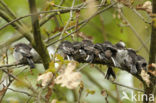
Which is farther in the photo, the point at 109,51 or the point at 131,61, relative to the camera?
the point at 109,51

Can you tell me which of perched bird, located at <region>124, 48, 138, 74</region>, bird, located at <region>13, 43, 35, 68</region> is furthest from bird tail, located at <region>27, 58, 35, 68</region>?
perched bird, located at <region>124, 48, 138, 74</region>

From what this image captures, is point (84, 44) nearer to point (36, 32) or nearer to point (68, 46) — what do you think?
point (68, 46)

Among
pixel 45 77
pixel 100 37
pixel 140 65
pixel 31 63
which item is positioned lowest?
pixel 100 37

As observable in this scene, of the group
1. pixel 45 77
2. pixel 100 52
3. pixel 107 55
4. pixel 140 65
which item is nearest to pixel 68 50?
pixel 100 52

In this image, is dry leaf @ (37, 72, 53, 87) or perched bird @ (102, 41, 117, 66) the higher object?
dry leaf @ (37, 72, 53, 87)

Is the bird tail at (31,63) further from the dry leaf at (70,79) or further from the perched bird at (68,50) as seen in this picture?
the dry leaf at (70,79)

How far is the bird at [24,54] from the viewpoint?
504 cm

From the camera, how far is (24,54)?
17.1ft

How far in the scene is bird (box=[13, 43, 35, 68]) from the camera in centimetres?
504

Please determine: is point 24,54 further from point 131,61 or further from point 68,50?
point 131,61

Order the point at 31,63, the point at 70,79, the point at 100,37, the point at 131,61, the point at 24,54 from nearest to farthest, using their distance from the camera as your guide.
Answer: the point at 70,79, the point at 131,61, the point at 31,63, the point at 24,54, the point at 100,37

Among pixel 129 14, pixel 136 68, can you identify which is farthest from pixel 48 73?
pixel 129 14

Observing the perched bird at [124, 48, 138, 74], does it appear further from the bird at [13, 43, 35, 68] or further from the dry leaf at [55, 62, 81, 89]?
the dry leaf at [55, 62, 81, 89]

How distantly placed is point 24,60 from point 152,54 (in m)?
2.58
